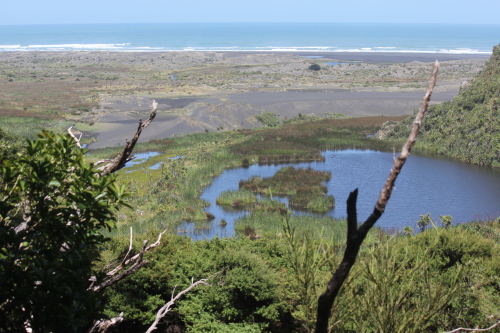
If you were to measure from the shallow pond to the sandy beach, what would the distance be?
16.1 meters

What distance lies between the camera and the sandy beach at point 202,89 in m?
55.2

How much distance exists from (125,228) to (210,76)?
7111 cm

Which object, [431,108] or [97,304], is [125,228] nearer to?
[97,304]

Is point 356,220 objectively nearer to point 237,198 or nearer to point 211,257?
point 211,257

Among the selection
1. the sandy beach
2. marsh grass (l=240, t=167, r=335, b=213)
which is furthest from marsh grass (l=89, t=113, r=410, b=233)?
the sandy beach

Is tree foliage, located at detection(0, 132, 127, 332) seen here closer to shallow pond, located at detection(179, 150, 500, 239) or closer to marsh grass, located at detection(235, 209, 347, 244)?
marsh grass, located at detection(235, 209, 347, 244)

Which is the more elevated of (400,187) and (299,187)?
(299,187)

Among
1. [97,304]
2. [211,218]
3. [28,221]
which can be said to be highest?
[28,221]

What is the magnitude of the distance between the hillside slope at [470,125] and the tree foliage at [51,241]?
36.8 meters

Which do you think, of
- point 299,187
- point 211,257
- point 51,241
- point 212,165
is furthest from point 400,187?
point 51,241

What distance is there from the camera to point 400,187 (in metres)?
32.0

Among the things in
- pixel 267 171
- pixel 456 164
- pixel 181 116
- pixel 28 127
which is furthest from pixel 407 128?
pixel 28 127

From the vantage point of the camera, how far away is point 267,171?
35750 mm

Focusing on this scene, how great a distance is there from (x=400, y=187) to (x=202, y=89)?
4886 centimetres
